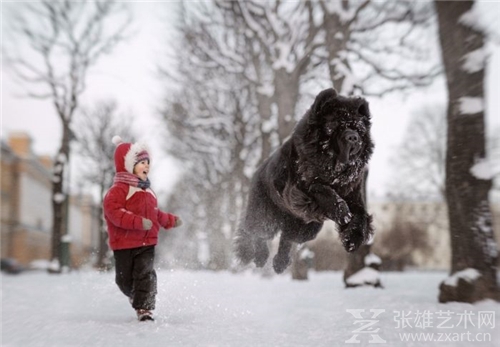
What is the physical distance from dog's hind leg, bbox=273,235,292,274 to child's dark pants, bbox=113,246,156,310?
6.06 feet

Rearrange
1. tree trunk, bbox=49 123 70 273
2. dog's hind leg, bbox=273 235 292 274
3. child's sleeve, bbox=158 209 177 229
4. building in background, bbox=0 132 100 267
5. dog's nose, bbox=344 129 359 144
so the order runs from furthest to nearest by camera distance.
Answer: building in background, bbox=0 132 100 267 < tree trunk, bbox=49 123 70 273 < dog's hind leg, bbox=273 235 292 274 < child's sleeve, bbox=158 209 177 229 < dog's nose, bbox=344 129 359 144

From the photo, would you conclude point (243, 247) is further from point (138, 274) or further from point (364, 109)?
point (364, 109)

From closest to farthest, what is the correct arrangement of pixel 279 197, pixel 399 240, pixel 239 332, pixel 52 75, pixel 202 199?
pixel 239 332 < pixel 279 197 < pixel 52 75 < pixel 202 199 < pixel 399 240

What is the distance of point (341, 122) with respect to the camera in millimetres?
4949

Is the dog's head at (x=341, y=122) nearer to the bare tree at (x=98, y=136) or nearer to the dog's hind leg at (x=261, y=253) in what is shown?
the dog's hind leg at (x=261, y=253)

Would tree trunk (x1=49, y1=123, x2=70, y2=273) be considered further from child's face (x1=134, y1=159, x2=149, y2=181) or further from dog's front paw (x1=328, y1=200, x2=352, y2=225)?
dog's front paw (x1=328, y1=200, x2=352, y2=225)

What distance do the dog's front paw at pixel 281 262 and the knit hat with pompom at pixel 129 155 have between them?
221 centimetres

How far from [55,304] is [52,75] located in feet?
40.8

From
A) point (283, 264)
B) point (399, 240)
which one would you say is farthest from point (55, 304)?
point (399, 240)

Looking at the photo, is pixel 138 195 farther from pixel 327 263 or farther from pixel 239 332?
pixel 327 263

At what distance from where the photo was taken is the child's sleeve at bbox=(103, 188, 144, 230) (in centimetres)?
496

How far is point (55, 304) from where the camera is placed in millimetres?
6637

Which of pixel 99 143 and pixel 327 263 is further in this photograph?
pixel 327 263
